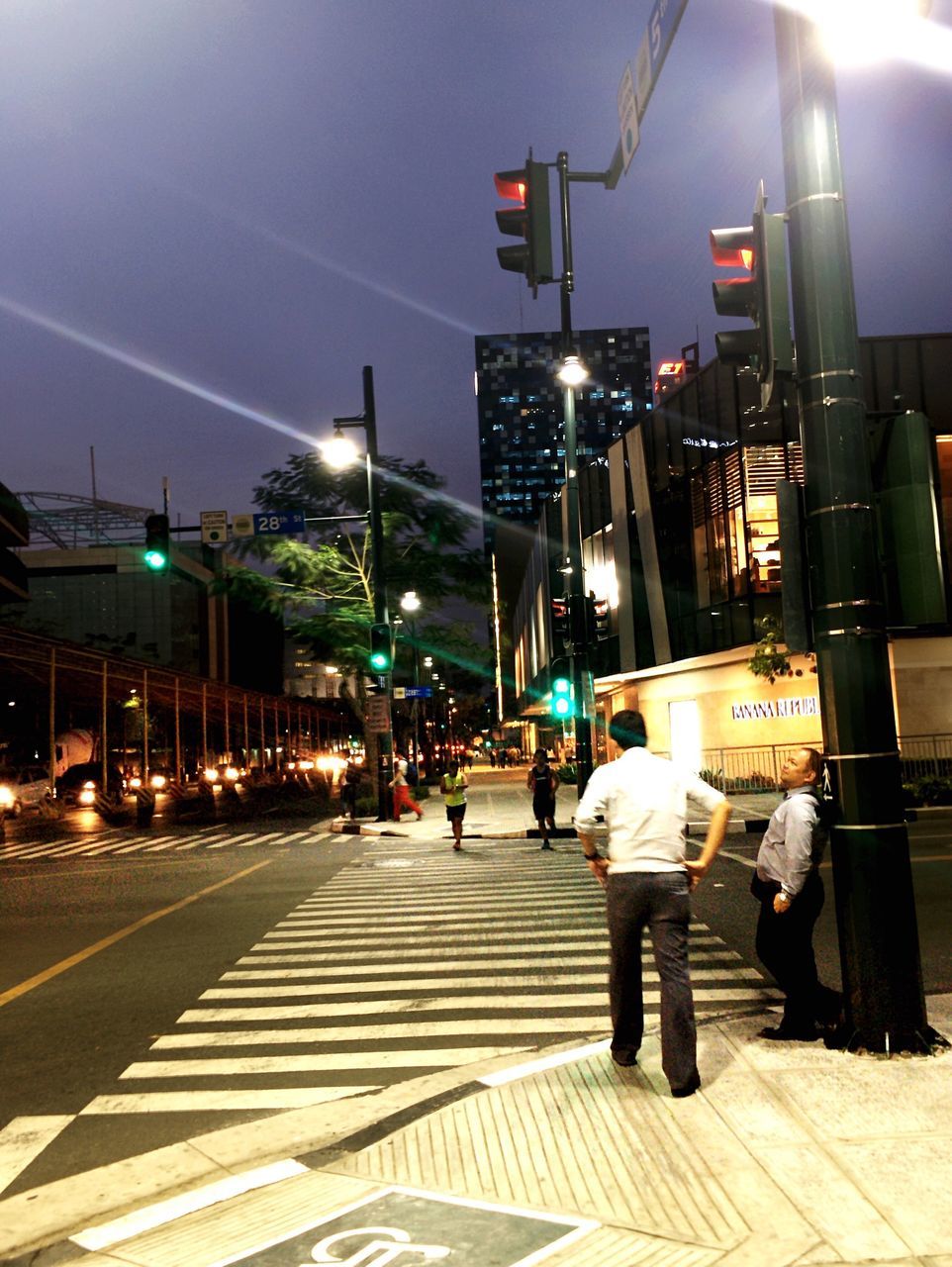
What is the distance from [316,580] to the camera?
33.9 m

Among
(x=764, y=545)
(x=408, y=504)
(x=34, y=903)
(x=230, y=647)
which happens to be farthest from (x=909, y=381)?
(x=230, y=647)

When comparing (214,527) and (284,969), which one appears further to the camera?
(214,527)

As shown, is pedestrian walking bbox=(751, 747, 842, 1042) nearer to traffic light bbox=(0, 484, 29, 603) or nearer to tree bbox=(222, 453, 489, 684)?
tree bbox=(222, 453, 489, 684)

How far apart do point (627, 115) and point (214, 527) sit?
46.0 feet

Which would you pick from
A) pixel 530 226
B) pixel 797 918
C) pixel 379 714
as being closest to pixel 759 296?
pixel 530 226

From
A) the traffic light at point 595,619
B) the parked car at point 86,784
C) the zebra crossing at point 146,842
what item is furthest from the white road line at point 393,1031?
the parked car at point 86,784

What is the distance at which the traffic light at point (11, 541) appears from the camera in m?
76.8

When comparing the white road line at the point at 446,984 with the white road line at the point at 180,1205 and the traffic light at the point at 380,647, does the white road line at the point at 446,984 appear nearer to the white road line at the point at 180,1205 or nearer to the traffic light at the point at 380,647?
the white road line at the point at 180,1205

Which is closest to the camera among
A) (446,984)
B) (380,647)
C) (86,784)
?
(446,984)

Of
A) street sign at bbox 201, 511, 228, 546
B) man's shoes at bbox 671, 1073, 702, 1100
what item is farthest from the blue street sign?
man's shoes at bbox 671, 1073, 702, 1100

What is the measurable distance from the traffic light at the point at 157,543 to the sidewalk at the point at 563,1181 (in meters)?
14.9

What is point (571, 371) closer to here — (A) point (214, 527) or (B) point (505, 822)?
(A) point (214, 527)

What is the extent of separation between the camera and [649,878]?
18.3 feet

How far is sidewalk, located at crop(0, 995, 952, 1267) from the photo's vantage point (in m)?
3.88
